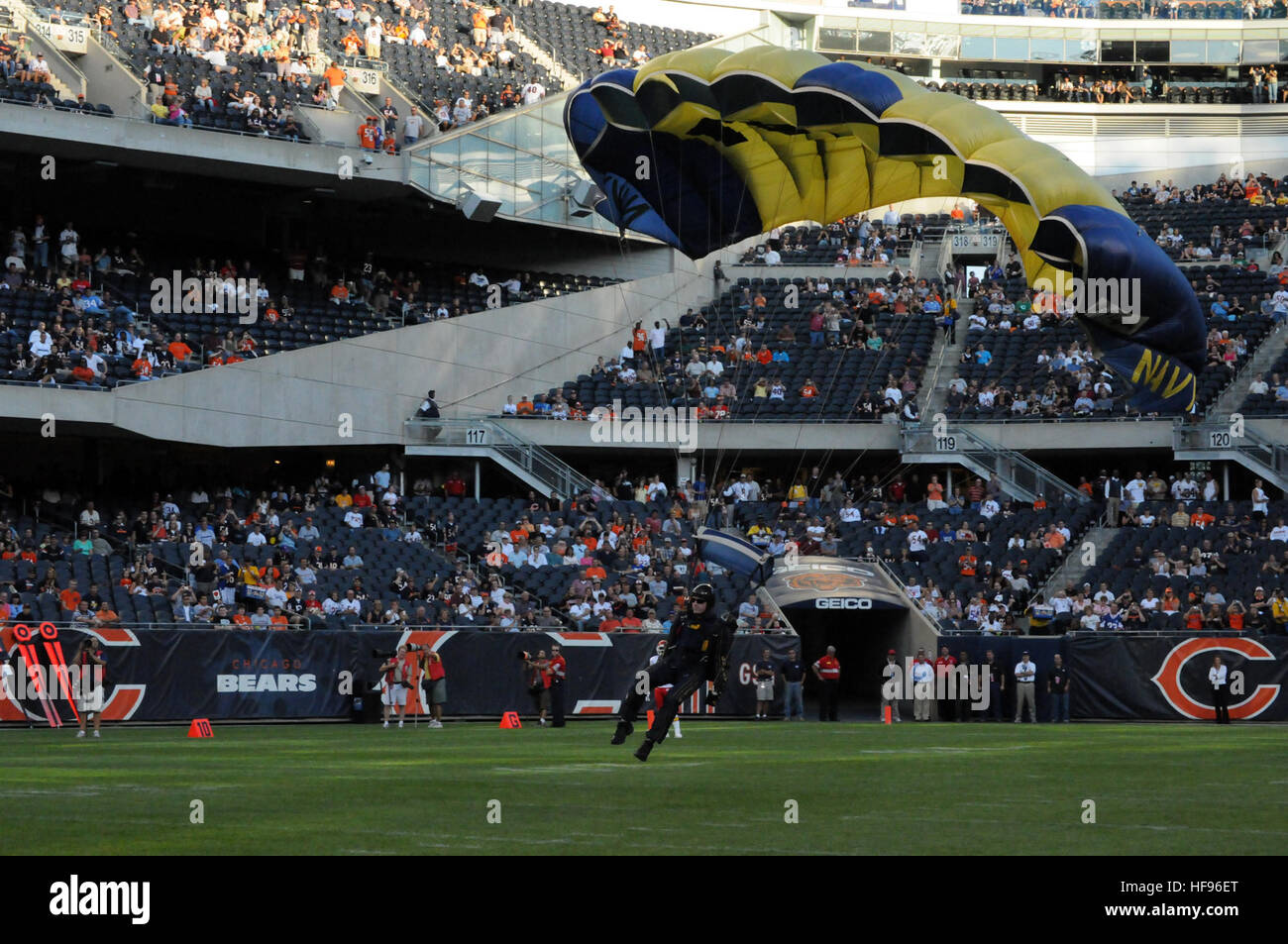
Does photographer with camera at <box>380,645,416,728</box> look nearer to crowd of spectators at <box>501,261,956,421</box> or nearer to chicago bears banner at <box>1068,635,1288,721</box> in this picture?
chicago bears banner at <box>1068,635,1288,721</box>

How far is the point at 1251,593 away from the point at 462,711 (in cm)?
1565

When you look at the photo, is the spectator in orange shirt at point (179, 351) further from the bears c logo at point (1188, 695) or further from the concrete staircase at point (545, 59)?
the bears c logo at point (1188, 695)

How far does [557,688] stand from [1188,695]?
1166cm

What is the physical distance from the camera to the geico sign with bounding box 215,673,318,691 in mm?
28533

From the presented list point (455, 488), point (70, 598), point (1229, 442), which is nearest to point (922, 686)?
point (1229, 442)

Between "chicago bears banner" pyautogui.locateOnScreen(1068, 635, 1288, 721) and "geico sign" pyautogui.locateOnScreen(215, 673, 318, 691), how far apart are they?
1356 cm

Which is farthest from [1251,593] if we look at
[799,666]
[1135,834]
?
[1135,834]

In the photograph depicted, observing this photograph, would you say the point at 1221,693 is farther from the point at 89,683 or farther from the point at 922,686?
the point at 89,683

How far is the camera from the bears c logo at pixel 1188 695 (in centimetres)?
3136

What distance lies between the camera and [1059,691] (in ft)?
104
